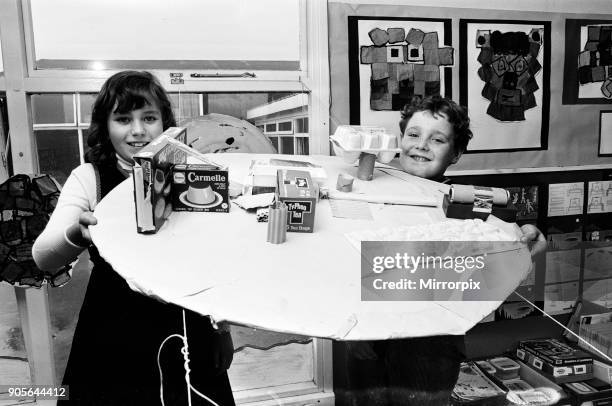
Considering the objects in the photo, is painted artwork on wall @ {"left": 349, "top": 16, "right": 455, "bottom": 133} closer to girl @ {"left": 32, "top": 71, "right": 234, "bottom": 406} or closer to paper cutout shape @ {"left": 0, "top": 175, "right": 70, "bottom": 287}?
girl @ {"left": 32, "top": 71, "right": 234, "bottom": 406}

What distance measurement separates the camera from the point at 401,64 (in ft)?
5.83

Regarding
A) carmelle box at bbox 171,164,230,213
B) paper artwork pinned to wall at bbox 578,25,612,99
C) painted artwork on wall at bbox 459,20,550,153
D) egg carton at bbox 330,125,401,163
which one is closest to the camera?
carmelle box at bbox 171,164,230,213

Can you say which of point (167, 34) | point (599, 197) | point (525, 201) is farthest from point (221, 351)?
point (599, 197)

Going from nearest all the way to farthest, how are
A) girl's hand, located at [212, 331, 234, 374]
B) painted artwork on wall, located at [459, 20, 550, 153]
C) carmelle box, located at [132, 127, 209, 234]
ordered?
carmelle box, located at [132, 127, 209, 234]
girl's hand, located at [212, 331, 234, 374]
painted artwork on wall, located at [459, 20, 550, 153]

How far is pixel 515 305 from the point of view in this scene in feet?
6.75

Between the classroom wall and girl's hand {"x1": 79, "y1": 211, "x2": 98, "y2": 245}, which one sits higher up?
the classroom wall

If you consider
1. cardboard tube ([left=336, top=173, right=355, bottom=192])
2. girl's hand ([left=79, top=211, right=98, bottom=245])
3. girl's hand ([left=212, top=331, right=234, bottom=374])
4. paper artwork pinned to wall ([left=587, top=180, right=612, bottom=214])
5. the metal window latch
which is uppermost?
the metal window latch

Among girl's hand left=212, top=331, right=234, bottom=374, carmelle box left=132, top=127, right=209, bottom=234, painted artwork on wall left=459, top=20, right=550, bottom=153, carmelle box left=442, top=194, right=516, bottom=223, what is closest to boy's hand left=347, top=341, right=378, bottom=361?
girl's hand left=212, top=331, right=234, bottom=374

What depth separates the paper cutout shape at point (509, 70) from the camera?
6.15ft

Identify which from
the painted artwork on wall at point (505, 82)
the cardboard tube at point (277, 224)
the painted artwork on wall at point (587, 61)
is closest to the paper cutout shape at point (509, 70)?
the painted artwork on wall at point (505, 82)

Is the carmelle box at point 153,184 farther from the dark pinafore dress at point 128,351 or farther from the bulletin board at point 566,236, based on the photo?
the bulletin board at point 566,236

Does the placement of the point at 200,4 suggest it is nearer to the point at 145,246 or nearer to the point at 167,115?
the point at 167,115

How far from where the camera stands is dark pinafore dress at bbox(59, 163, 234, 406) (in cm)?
105

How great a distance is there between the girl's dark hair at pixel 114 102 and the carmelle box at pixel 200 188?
31 centimetres
